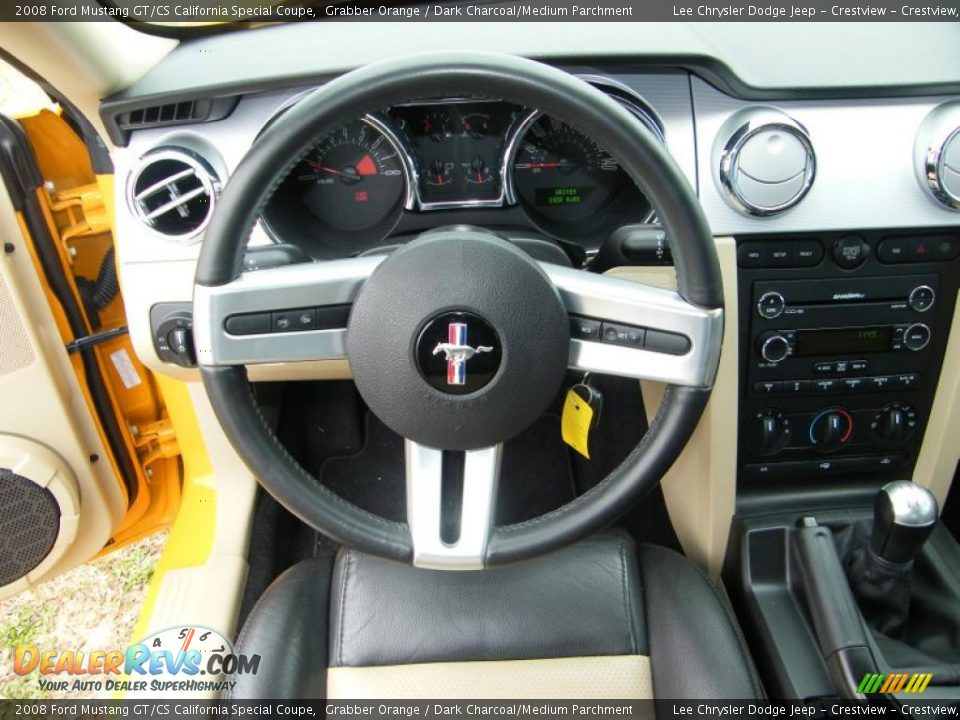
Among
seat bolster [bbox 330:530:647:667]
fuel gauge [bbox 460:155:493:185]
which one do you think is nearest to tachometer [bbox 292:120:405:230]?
fuel gauge [bbox 460:155:493:185]

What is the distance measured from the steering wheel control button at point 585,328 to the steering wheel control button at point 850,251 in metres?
0.53

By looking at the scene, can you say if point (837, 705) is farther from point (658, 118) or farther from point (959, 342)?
point (658, 118)

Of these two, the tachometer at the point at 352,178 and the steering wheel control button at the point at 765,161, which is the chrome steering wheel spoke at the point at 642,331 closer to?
the steering wheel control button at the point at 765,161

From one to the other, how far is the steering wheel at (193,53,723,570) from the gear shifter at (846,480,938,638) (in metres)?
0.40

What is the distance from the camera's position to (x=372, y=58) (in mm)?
1048

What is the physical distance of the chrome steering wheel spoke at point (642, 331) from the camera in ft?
2.59

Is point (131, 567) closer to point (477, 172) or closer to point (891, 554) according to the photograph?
point (477, 172)

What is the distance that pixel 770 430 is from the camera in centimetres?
120

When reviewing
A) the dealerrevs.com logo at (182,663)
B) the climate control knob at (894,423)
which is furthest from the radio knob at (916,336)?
the dealerrevs.com logo at (182,663)

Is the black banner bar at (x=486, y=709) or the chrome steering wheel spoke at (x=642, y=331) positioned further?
the black banner bar at (x=486, y=709)

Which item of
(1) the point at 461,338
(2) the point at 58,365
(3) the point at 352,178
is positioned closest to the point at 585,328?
(1) the point at 461,338

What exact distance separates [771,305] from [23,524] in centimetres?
141

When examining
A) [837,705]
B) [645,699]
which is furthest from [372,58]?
[837,705]

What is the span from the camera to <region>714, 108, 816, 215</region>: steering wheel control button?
1039 mm
